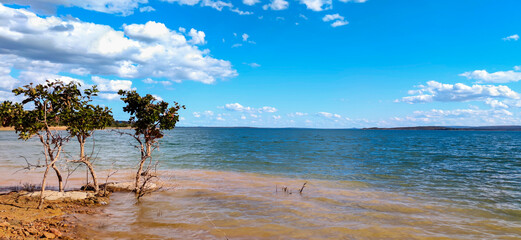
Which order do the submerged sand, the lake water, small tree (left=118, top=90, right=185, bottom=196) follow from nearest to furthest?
1. the submerged sand
2. the lake water
3. small tree (left=118, top=90, right=185, bottom=196)

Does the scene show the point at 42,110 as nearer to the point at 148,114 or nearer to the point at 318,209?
the point at 148,114

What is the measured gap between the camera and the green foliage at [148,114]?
1563 cm

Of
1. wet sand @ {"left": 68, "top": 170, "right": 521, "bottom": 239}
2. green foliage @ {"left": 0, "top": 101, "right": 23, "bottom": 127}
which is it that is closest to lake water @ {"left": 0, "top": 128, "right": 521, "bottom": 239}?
wet sand @ {"left": 68, "top": 170, "right": 521, "bottom": 239}

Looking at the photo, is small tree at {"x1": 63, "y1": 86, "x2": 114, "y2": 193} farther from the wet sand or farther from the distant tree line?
the wet sand

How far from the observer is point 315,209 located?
15547 millimetres

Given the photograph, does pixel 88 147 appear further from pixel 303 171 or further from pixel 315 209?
pixel 315 209

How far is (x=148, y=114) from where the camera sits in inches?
619

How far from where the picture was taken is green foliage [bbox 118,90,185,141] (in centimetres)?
1563

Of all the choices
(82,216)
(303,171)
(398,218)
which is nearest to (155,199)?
(82,216)

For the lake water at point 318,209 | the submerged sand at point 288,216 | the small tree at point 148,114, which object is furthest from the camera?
the small tree at point 148,114

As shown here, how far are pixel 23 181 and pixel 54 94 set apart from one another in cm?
1189

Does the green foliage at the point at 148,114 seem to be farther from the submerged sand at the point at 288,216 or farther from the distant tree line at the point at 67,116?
the submerged sand at the point at 288,216

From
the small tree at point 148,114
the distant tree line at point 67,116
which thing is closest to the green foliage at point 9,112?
the distant tree line at point 67,116

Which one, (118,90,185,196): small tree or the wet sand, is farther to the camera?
(118,90,185,196): small tree
